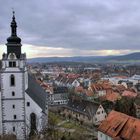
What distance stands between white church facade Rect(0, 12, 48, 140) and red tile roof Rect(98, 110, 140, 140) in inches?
405

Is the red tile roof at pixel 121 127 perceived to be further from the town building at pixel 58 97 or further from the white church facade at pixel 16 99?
the town building at pixel 58 97

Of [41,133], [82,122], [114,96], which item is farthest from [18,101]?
[114,96]

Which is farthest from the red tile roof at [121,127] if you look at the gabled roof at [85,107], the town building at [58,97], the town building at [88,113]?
the town building at [58,97]

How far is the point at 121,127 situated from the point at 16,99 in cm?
1478

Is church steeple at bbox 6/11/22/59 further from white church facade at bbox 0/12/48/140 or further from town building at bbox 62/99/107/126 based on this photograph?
town building at bbox 62/99/107/126

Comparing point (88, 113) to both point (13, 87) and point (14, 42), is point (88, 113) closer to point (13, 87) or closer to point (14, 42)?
point (13, 87)

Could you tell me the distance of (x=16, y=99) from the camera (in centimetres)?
4222

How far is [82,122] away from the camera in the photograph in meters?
54.8

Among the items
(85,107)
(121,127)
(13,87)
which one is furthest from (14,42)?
(85,107)

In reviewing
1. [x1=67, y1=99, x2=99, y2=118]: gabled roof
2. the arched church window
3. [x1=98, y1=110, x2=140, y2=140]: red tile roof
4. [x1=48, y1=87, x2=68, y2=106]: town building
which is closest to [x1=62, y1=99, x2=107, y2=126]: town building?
[x1=67, y1=99, x2=99, y2=118]: gabled roof

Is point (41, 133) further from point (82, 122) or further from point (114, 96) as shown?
point (114, 96)

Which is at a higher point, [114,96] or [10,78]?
[10,78]

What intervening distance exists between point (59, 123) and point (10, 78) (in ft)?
49.2

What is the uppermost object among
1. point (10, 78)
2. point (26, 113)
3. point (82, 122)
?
point (10, 78)
